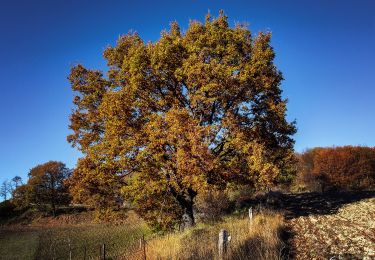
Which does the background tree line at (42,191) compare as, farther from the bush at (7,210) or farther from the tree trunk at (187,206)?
the tree trunk at (187,206)

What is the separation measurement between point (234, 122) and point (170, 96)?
472cm

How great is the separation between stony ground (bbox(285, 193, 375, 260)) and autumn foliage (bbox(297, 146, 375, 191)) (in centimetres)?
2934

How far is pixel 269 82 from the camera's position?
74.8ft

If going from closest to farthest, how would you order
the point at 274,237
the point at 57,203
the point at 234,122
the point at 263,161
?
the point at 274,237, the point at 263,161, the point at 234,122, the point at 57,203

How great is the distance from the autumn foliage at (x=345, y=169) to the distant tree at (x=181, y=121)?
3566cm

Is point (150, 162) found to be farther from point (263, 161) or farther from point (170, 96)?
point (263, 161)

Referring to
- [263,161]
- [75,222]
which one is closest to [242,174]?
[263,161]

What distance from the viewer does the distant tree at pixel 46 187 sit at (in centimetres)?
7106

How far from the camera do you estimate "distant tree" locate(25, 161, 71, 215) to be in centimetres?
7106

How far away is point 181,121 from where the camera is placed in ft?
67.4

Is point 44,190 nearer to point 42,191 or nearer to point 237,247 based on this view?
point 42,191

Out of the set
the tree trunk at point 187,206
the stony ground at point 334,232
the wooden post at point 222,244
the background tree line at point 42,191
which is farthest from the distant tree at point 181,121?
the background tree line at point 42,191

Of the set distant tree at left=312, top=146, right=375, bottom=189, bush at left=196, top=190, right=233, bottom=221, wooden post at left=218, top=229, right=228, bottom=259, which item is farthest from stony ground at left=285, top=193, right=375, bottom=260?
distant tree at left=312, top=146, right=375, bottom=189

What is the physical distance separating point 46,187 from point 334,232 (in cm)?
6609
